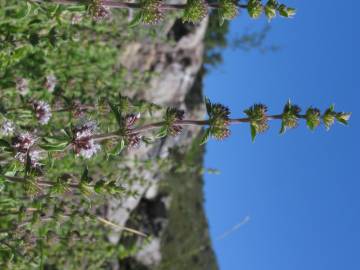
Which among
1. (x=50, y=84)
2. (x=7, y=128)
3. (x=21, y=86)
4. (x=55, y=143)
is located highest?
(x=50, y=84)

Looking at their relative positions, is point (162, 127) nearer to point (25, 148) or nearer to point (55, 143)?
point (55, 143)

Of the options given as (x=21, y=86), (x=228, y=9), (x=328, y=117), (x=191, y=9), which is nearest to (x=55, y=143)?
(x=191, y=9)

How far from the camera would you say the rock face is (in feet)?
33.5

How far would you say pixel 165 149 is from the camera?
10836 millimetres

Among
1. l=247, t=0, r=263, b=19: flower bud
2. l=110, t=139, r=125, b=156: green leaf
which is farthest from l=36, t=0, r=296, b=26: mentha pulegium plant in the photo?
l=110, t=139, r=125, b=156: green leaf

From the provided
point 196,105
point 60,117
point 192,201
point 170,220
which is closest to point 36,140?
point 60,117

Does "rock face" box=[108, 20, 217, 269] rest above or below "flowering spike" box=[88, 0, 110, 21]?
above

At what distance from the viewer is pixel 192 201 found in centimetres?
1550

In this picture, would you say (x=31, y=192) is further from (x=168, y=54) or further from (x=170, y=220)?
(x=170, y=220)

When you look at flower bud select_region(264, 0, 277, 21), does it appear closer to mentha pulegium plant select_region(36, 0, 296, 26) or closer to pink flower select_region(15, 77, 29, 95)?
mentha pulegium plant select_region(36, 0, 296, 26)

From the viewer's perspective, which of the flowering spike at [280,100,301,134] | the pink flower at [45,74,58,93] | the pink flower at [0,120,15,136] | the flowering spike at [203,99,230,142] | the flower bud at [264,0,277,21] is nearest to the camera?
the flowering spike at [203,99,230,142]

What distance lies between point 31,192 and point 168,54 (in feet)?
26.7

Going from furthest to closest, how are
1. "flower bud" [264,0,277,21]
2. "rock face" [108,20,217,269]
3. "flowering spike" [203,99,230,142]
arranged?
"rock face" [108,20,217,269] < "flower bud" [264,0,277,21] < "flowering spike" [203,99,230,142]

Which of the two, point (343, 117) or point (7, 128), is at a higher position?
point (7, 128)
